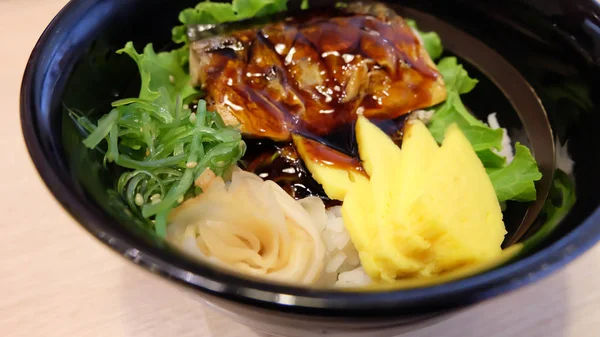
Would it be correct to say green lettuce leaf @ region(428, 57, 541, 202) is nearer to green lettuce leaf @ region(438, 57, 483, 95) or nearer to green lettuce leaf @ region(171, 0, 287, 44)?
green lettuce leaf @ region(438, 57, 483, 95)

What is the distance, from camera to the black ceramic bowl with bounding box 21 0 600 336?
81 centimetres

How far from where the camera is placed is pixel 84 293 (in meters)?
1.49

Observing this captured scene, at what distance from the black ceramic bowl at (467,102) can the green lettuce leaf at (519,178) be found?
0.12 feet

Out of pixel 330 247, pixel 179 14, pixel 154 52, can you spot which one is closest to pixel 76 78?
pixel 154 52

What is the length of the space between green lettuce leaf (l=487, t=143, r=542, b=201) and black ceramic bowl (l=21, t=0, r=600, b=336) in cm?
4

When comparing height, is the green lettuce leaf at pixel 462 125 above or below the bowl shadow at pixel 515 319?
above

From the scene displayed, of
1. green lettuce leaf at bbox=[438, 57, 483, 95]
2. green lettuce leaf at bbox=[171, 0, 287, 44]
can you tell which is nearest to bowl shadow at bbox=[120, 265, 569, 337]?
green lettuce leaf at bbox=[438, 57, 483, 95]

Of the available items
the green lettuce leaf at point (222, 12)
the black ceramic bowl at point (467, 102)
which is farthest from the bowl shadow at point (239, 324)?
the green lettuce leaf at point (222, 12)

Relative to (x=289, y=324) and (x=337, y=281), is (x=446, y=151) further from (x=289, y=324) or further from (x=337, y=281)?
(x=289, y=324)

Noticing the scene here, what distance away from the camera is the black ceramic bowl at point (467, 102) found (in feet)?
2.66

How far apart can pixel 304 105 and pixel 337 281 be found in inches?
23.7

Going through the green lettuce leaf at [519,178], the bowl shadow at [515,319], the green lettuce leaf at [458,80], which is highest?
the green lettuce leaf at [458,80]

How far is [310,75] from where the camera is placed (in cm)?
165

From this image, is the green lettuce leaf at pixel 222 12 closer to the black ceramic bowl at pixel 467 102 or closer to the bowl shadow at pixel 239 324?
the black ceramic bowl at pixel 467 102
